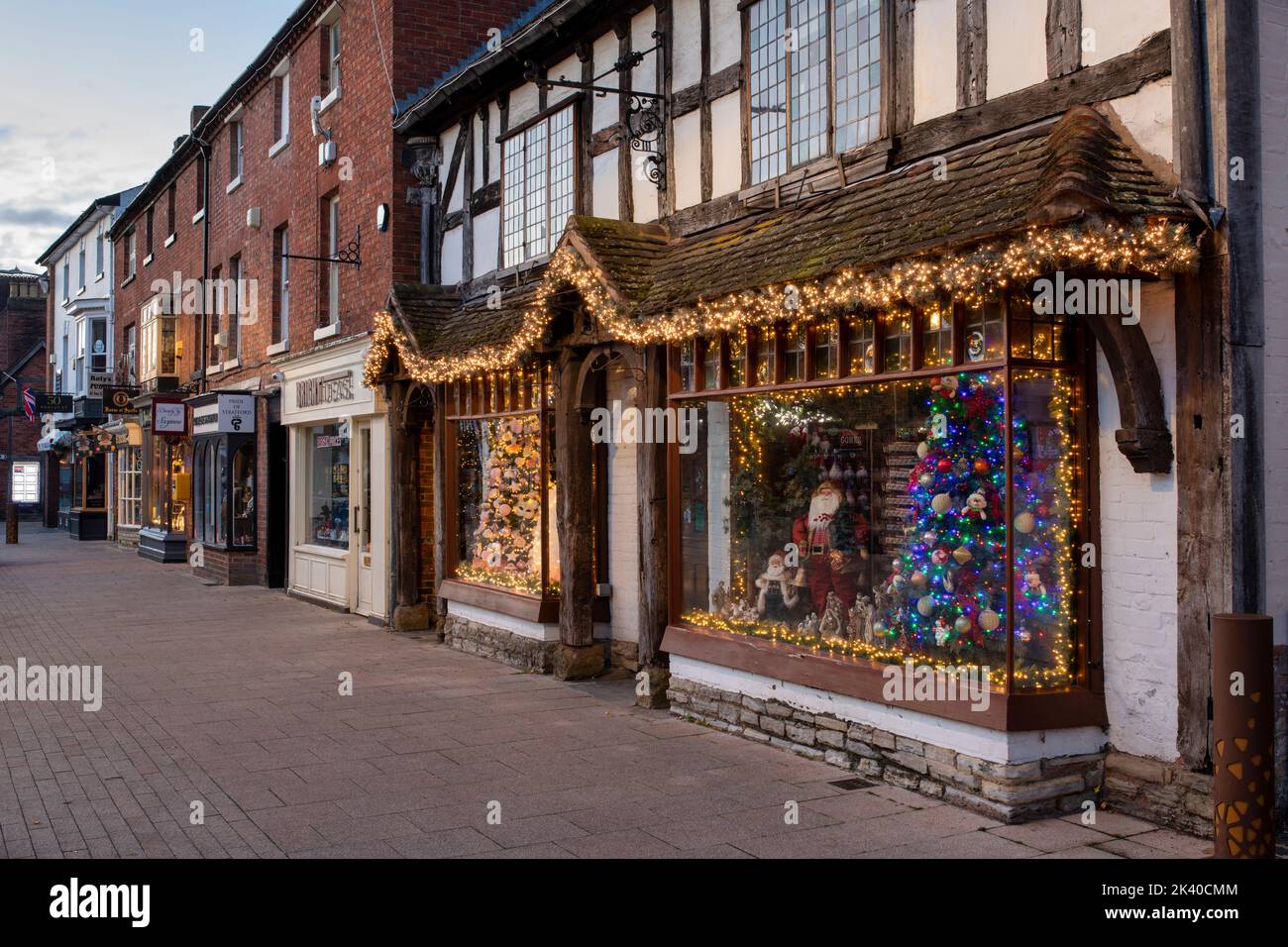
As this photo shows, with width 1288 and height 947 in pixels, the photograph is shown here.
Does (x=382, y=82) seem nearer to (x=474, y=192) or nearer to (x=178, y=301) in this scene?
(x=474, y=192)

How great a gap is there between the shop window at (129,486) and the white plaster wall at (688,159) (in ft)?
77.7

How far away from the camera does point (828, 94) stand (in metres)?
8.31

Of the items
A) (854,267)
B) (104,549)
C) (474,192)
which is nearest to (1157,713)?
(854,267)

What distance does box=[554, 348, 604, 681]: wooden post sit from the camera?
10.6 metres

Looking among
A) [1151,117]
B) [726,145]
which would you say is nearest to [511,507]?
[726,145]

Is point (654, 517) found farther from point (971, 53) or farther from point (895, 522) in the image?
point (971, 53)

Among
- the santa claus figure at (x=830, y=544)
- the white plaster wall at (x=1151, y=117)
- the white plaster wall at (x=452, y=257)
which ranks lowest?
the santa claus figure at (x=830, y=544)

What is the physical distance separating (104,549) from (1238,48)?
2983 centimetres

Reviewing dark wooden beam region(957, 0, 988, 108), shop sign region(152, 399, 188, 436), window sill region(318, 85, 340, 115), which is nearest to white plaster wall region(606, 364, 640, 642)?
dark wooden beam region(957, 0, 988, 108)

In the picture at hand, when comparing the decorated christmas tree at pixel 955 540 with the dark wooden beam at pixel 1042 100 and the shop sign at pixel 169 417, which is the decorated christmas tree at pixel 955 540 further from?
the shop sign at pixel 169 417

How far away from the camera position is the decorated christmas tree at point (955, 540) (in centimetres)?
667

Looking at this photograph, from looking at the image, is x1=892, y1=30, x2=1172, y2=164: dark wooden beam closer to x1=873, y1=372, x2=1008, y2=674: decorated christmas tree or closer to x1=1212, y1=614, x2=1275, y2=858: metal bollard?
x1=873, y1=372, x2=1008, y2=674: decorated christmas tree

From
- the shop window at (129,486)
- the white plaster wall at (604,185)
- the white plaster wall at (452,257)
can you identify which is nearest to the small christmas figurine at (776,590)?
the white plaster wall at (604,185)

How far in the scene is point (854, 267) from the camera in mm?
6773
